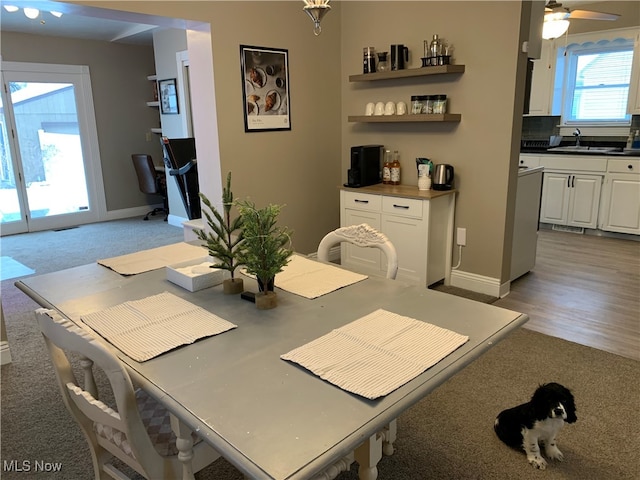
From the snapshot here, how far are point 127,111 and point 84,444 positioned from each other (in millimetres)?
5855

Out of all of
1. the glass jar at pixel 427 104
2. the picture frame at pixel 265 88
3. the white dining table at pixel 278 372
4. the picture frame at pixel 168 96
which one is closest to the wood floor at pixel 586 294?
the glass jar at pixel 427 104

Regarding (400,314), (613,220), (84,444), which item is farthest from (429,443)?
(613,220)

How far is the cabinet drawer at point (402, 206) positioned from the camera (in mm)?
3549

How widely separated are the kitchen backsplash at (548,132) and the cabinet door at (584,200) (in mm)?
818

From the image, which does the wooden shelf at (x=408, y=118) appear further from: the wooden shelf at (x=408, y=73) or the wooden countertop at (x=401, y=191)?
the wooden countertop at (x=401, y=191)

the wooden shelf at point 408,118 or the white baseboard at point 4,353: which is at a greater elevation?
the wooden shelf at point 408,118

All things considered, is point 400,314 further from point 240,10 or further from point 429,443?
point 240,10

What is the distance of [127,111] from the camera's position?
6879 mm

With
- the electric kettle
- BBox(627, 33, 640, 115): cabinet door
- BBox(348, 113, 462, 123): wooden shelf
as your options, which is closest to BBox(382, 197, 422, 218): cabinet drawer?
the electric kettle

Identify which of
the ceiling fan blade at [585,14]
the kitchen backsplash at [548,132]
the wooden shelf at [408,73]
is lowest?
the kitchen backsplash at [548,132]

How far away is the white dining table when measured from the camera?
0.94 metres

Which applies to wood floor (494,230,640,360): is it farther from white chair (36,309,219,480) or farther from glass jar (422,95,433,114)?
white chair (36,309,219,480)

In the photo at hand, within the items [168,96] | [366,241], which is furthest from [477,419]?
[168,96]

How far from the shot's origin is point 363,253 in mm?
4066
